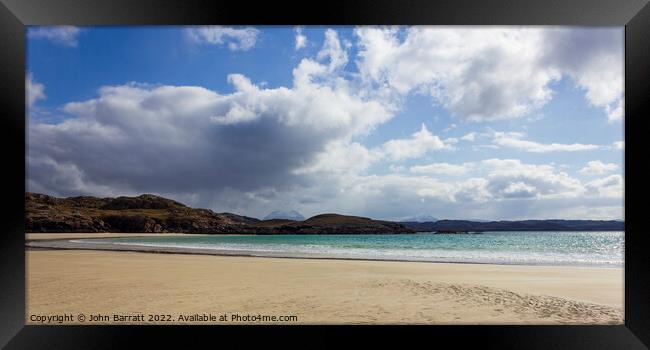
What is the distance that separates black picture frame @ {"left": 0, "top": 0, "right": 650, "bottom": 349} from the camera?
3014 millimetres

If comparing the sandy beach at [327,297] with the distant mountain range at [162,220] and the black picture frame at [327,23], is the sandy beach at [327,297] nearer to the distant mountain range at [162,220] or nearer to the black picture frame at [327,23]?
the black picture frame at [327,23]

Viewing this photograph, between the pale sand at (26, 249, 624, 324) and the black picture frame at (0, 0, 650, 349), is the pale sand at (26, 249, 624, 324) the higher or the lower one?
the lower one

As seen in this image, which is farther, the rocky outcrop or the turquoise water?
the rocky outcrop

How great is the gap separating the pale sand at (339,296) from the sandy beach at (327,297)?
0.01 m

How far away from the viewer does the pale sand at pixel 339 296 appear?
419 centimetres

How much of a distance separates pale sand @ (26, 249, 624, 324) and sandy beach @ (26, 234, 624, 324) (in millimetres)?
12

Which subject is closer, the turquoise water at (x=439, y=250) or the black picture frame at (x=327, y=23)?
the black picture frame at (x=327, y=23)

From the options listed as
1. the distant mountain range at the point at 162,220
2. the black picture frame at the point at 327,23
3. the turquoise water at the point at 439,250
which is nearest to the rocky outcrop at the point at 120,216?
the distant mountain range at the point at 162,220

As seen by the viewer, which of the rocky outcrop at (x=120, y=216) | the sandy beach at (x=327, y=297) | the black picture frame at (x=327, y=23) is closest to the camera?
the black picture frame at (x=327, y=23)

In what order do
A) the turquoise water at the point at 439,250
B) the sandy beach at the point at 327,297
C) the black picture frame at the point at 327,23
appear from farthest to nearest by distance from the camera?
1. the turquoise water at the point at 439,250
2. the sandy beach at the point at 327,297
3. the black picture frame at the point at 327,23

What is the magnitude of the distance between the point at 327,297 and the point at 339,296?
158 mm

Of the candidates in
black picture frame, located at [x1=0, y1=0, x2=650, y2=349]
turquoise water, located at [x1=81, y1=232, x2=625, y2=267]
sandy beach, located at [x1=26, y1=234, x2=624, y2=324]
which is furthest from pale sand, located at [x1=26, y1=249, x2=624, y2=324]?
turquoise water, located at [x1=81, y1=232, x2=625, y2=267]

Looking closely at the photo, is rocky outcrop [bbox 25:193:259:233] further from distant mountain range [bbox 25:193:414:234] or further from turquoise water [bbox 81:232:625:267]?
turquoise water [bbox 81:232:625:267]

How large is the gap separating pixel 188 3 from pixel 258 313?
3.00 meters
